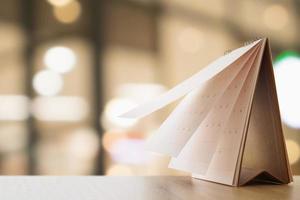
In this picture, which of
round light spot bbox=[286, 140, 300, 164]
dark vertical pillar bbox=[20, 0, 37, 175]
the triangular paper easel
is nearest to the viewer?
the triangular paper easel

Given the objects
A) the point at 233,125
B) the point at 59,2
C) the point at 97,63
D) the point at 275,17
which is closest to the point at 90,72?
the point at 97,63

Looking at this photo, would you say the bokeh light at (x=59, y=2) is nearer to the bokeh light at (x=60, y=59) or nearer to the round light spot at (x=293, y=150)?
the bokeh light at (x=60, y=59)

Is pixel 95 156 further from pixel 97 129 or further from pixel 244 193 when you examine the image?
pixel 244 193

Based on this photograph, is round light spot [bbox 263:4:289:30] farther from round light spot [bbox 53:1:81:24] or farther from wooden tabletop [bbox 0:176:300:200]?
wooden tabletop [bbox 0:176:300:200]

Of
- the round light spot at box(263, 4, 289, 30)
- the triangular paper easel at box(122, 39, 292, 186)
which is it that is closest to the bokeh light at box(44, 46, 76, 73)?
the round light spot at box(263, 4, 289, 30)

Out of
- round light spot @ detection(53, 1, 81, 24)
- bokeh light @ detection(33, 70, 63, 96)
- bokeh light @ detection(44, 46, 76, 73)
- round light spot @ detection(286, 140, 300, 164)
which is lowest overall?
round light spot @ detection(286, 140, 300, 164)

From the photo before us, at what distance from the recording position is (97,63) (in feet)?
6.01

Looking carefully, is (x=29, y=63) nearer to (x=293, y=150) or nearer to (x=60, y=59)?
(x=60, y=59)

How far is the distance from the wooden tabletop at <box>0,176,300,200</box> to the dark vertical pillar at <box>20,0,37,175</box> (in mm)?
1282

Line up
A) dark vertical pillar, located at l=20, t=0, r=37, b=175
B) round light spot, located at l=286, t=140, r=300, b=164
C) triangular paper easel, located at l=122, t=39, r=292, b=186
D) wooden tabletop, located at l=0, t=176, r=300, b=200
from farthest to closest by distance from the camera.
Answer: round light spot, located at l=286, t=140, r=300, b=164 → dark vertical pillar, located at l=20, t=0, r=37, b=175 → triangular paper easel, located at l=122, t=39, r=292, b=186 → wooden tabletop, located at l=0, t=176, r=300, b=200

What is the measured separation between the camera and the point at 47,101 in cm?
179

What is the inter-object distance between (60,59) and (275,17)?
96cm

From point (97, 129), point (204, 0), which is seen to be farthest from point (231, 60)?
point (204, 0)

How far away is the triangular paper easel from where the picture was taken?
1.76ft
